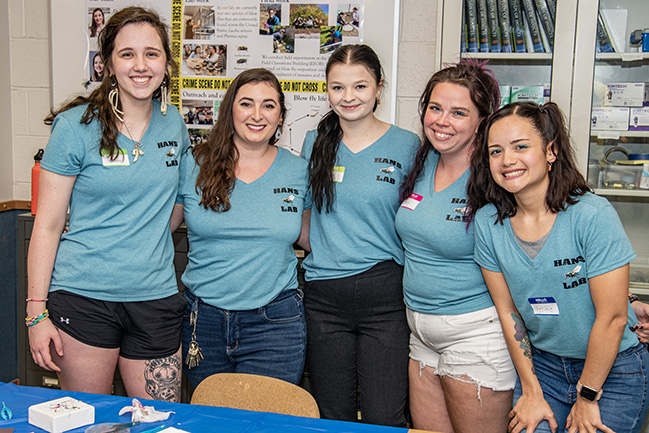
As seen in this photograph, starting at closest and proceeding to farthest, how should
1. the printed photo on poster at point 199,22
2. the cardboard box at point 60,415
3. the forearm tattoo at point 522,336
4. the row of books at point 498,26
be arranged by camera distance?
the cardboard box at point 60,415, the forearm tattoo at point 522,336, the row of books at point 498,26, the printed photo on poster at point 199,22

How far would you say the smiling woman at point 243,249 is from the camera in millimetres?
1928

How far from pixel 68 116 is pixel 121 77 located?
216mm

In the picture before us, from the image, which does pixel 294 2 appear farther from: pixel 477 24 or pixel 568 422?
pixel 568 422

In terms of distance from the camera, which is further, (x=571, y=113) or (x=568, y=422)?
(x=571, y=113)

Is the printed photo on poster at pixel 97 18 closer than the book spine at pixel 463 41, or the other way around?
the book spine at pixel 463 41

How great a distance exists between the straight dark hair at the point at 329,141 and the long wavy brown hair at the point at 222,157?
7.8 inches

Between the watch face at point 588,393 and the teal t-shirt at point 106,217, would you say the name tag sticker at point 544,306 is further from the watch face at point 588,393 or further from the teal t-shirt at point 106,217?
the teal t-shirt at point 106,217

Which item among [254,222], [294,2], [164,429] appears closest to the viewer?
[164,429]

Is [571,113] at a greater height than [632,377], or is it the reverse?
[571,113]

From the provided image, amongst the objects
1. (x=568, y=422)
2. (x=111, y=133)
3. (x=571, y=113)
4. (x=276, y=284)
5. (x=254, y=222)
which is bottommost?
(x=568, y=422)

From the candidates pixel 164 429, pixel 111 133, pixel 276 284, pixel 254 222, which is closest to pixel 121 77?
pixel 111 133

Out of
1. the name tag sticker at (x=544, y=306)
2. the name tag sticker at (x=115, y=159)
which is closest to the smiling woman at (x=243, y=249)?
the name tag sticker at (x=115, y=159)

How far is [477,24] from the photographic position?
8.39 ft

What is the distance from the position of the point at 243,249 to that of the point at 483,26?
156 centimetres
